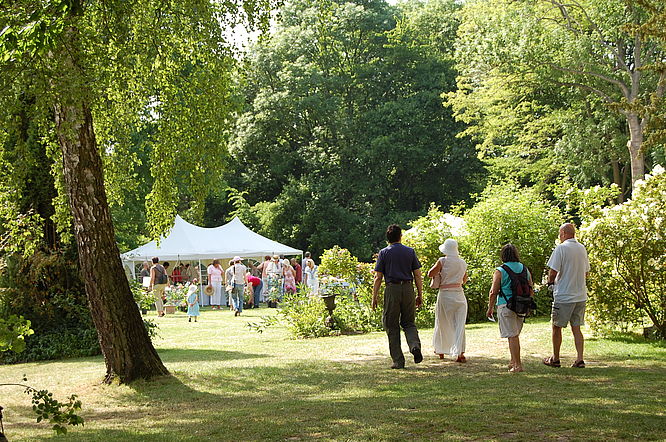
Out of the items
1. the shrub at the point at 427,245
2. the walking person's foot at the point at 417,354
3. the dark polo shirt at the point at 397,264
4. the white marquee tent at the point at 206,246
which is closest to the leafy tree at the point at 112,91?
the dark polo shirt at the point at 397,264

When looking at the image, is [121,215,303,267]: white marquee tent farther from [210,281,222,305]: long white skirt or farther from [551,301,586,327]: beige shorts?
[551,301,586,327]: beige shorts

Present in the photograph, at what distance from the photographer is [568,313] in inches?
403

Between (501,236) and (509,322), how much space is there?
28.1 ft

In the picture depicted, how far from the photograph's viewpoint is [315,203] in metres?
48.4

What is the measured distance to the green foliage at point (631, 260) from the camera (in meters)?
12.4

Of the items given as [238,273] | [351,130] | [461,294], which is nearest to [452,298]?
[461,294]

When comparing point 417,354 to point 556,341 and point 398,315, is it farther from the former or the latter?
point 556,341

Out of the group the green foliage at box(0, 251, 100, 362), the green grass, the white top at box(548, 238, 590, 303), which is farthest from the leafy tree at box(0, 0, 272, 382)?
the white top at box(548, 238, 590, 303)

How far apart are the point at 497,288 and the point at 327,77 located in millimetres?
41409

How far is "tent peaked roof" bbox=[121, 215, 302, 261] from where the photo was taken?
104 feet

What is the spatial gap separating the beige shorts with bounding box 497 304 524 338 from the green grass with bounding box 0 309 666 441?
48 cm

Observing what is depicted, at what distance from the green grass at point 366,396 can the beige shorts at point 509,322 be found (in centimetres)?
48

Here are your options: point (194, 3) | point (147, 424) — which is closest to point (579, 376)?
point (147, 424)

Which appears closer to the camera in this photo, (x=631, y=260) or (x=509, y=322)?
(x=509, y=322)
